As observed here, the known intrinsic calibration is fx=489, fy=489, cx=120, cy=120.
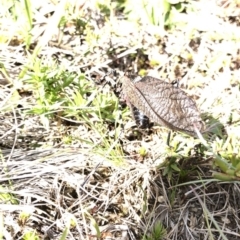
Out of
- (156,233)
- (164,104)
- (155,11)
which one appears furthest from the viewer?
(155,11)

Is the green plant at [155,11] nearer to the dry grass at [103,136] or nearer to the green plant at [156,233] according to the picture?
the dry grass at [103,136]

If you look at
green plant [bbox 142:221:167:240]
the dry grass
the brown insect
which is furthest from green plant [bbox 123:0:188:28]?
green plant [bbox 142:221:167:240]

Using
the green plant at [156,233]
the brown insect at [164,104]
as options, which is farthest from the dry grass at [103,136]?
the brown insect at [164,104]

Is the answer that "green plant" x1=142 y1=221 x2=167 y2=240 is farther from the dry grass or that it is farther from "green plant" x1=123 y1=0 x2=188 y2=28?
"green plant" x1=123 y1=0 x2=188 y2=28

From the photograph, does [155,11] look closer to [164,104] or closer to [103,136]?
[164,104]

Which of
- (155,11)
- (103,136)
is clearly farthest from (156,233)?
(155,11)

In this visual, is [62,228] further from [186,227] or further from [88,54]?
[88,54]
